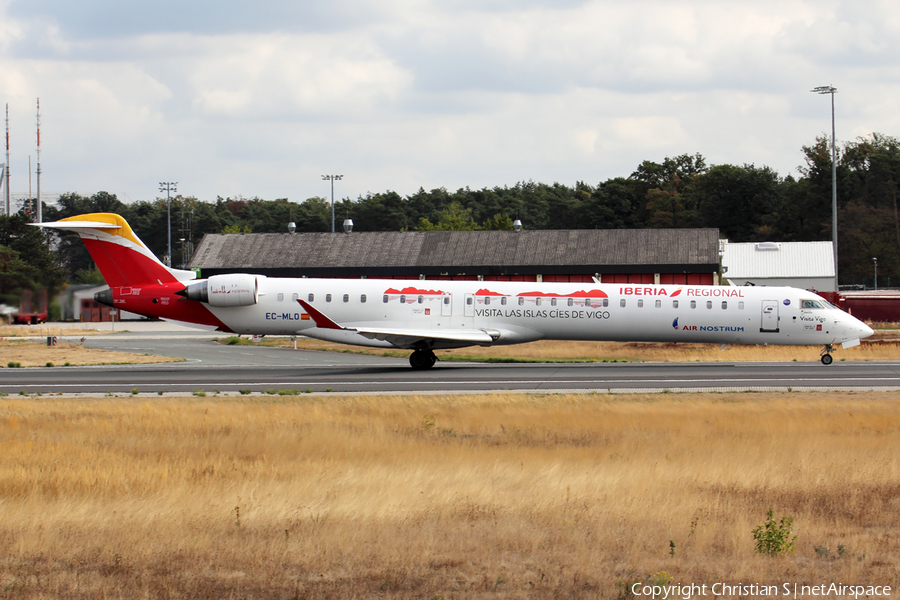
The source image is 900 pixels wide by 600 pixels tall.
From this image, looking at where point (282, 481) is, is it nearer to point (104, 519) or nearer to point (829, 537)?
point (104, 519)

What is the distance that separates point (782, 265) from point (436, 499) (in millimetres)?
74945

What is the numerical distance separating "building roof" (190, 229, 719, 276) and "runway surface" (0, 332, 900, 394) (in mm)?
27714

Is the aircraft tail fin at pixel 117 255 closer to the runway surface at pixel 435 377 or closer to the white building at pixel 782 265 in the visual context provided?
the runway surface at pixel 435 377

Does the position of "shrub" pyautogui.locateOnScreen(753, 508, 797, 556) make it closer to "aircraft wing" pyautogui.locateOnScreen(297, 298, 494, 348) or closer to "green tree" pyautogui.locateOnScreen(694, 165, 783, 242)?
"aircraft wing" pyautogui.locateOnScreen(297, 298, 494, 348)

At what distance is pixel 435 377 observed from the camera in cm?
2908

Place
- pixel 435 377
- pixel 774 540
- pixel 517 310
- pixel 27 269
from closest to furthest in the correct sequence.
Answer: pixel 774 540
pixel 435 377
pixel 517 310
pixel 27 269

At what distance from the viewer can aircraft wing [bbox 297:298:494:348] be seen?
30.0 m

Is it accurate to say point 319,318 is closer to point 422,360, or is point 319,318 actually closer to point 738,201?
point 422,360

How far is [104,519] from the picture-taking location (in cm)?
1082

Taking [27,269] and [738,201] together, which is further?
[738,201]

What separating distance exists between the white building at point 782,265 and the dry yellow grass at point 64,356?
173 feet

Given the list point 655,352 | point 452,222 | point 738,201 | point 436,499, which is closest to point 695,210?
point 738,201

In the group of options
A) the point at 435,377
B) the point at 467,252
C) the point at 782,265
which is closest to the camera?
the point at 435,377

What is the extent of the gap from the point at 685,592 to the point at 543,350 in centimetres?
3311
